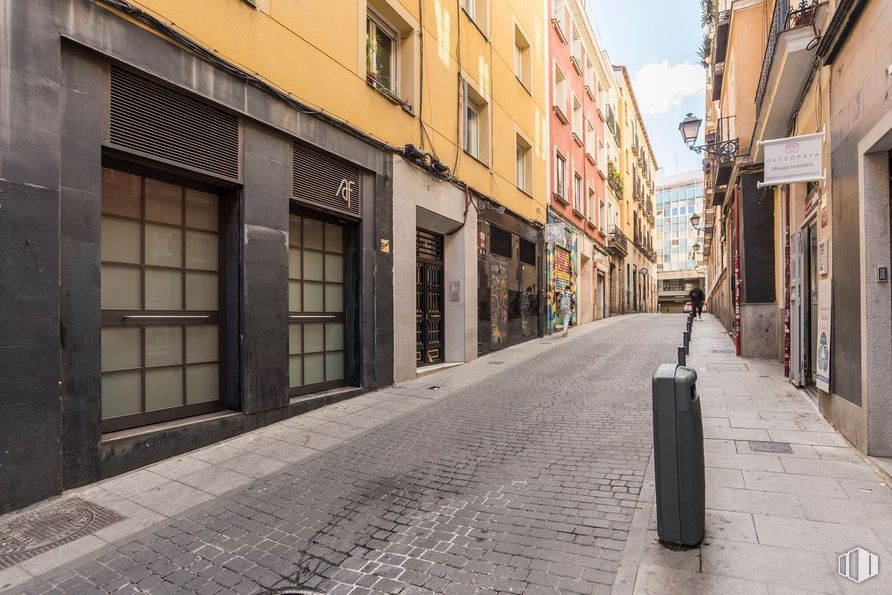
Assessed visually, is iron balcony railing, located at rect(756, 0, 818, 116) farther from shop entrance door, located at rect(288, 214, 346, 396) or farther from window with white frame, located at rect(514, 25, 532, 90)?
window with white frame, located at rect(514, 25, 532, 90)

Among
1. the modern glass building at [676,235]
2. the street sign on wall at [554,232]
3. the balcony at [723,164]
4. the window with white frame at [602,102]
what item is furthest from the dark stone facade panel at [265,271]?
the modern glass building at [676,235]

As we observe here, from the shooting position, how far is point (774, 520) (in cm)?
322

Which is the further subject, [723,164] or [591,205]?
[591,205]

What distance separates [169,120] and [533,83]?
13075mm

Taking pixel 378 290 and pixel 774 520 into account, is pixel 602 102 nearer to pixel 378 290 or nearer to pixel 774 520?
pixel 378 290

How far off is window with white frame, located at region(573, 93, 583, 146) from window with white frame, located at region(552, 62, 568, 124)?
1764mm

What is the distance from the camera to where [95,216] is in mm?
4363

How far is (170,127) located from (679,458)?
5.46 meters

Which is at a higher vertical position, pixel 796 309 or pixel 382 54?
pixel 382 54

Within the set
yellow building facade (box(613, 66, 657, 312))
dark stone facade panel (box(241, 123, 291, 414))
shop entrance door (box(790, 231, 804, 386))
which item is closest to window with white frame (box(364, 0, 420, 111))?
dark stone facade panel (box(241, 123, 291, 414))

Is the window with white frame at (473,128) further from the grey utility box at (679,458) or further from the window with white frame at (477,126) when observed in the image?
the grey utility box at (679,458)

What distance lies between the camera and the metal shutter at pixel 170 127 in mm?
4625

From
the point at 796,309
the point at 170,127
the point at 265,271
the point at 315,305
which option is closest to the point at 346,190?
the point at 315,305

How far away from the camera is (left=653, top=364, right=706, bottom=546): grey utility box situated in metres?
2.88
